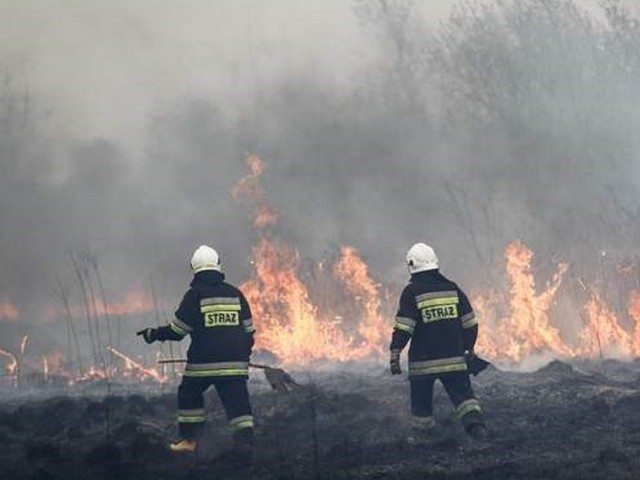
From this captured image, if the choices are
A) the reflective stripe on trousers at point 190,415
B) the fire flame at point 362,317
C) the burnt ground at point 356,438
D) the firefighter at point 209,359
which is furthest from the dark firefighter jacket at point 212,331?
the fire flame at point 362,317

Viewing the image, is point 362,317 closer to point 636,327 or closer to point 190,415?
point 636,327

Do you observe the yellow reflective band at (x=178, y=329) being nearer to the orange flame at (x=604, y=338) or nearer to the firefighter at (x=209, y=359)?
the firefighter at (x=209, y=359)

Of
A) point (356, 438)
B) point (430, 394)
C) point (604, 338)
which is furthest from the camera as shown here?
point (604, 338)

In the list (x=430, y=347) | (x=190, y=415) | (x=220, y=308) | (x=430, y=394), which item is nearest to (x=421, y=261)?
(x=430, y=347)

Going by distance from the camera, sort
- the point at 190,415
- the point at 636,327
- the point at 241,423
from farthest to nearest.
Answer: the point at 636,327
the point at 190,415
the point at 241,423

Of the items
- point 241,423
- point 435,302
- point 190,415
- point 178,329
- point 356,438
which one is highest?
point 178,329

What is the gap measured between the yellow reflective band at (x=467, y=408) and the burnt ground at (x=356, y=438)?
317 mm

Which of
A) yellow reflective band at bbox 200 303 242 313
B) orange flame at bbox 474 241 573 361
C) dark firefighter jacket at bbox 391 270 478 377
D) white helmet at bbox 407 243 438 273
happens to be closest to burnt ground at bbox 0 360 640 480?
dark firefighter jacket at bbox 391 270 478 377

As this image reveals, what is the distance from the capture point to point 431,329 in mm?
11328

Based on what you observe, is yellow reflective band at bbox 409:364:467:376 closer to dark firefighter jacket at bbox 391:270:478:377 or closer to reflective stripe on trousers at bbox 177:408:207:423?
dark firefighter jacket at bbox 391:270:478:377

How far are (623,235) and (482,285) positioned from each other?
6236 mm

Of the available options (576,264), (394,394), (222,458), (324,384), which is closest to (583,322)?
(576,264)

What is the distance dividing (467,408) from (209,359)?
9.88 feet

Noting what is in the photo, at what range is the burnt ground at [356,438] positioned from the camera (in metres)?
9.26
